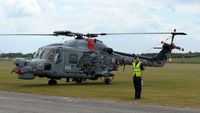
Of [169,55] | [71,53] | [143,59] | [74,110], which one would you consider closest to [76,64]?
[71,53]

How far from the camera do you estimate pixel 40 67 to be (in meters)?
27.5

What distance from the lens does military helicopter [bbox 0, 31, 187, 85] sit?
2744 cm

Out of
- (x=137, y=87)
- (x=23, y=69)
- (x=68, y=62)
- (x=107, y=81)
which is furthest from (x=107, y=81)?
(x=137, y=87)

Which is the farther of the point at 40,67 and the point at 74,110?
the point at 40,67

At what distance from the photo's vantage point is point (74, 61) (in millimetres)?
29688

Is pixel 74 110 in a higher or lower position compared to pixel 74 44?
lower

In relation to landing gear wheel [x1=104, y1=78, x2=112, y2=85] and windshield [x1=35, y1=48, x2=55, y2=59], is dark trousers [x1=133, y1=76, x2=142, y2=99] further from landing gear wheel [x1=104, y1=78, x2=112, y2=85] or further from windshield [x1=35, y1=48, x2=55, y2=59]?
landing gear wheel [x1=104, y1=78, x2=112, y2=85]

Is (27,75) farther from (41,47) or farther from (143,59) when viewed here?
(143,59)

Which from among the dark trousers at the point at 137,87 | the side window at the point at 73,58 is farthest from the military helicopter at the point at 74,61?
the dark trousers at the point at 137,87

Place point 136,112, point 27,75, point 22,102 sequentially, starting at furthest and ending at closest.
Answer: point 27,75 → point 22,102 → point 136,112

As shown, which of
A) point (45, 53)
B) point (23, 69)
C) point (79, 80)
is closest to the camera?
point (23, 69)

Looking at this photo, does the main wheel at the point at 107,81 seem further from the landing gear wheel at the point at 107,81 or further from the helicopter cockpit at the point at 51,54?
the helicopter cockpit at the point at 51,54

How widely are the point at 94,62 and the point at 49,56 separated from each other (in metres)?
3.54

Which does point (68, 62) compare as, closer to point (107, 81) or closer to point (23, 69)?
Answer: point (107, 81)
